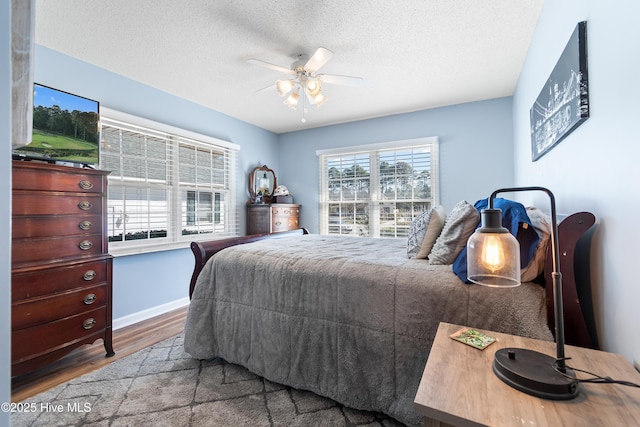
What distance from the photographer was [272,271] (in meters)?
1.83

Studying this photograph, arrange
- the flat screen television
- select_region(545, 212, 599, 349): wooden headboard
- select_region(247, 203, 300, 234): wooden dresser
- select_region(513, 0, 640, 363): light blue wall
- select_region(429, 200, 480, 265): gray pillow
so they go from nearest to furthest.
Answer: select_region(513, 0, 640, 363): light blue wall
select_region(545, 212, 599, 349): wooden headboard
select_region(429, 200, 480, 265): gray pillow
the flat screen television
select_region(247, 203, 300, 234): wooden dresser

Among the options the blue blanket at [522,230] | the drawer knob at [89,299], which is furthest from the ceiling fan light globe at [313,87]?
the drawer knob at [89,299]

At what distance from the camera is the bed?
1.24 metres

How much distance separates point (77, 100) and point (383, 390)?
10.2ft

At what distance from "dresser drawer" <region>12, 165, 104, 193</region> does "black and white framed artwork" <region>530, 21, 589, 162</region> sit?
311 centimetres

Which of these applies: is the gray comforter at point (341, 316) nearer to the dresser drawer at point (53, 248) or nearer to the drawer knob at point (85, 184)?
the dresser drawer at point (53, 248)

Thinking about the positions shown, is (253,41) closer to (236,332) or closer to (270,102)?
→ (270,102)

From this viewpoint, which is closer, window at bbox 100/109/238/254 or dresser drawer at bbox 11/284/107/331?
dresser drawer at bbox 11/284/107/331

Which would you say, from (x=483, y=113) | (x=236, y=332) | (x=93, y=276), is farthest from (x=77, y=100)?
(x=483, y=113)

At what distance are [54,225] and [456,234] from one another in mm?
2682

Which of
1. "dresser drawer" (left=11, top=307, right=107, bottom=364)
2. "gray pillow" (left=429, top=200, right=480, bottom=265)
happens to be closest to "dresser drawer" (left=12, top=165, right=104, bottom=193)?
"dresser drawer" (left=11, top=307, right=107, bottom=364)

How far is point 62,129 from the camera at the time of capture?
2225 millimetres

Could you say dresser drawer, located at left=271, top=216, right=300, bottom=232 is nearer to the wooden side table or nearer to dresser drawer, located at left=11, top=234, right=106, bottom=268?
dresser drawer, located at left=11, top=234, right=106, bottom=268

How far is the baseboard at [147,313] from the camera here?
2.86m
